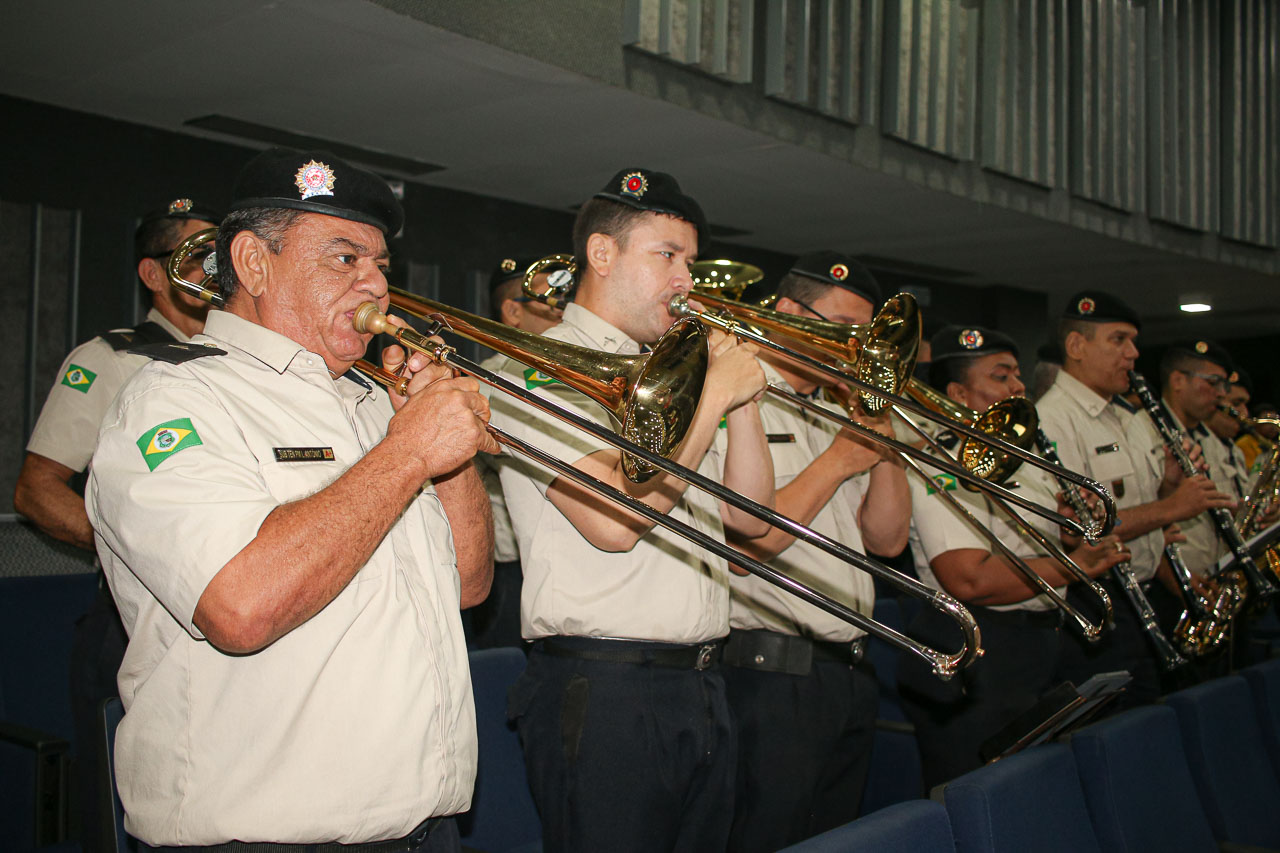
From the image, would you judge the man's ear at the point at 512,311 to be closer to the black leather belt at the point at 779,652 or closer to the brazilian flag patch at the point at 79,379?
the brazilian flag patch at the point at 79,379

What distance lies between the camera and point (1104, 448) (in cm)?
449

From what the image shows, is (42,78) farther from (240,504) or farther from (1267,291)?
(1267,291)

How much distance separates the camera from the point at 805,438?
339 cm

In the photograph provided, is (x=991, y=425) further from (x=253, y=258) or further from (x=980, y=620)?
(x=253, y=258)

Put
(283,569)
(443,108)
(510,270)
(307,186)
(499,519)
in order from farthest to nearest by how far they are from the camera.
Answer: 1. (510,270)
2. (443,108)
3. (499,519)
4. (307,186)
5. (283,569)

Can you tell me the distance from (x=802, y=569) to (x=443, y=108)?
242 cm

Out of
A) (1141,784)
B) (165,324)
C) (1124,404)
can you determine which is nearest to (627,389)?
(1141,784)

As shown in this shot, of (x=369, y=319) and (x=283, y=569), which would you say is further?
(x=369, y=319)

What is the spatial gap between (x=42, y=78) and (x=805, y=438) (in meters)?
3.12

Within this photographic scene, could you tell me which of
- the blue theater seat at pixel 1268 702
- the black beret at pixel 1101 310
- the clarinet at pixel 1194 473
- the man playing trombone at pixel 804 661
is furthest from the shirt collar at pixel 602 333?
the clarinet at pixel 1194 473

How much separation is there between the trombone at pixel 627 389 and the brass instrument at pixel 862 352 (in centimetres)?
68

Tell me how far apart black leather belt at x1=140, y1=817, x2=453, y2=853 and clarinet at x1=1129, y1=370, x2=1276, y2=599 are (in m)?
4.00

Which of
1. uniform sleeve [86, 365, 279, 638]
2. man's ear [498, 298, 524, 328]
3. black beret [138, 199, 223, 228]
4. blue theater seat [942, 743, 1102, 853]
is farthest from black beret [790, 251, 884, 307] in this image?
uniform sleeve [86, 365, 279, 638]

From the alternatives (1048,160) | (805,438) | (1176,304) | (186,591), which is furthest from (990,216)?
(186,591)
